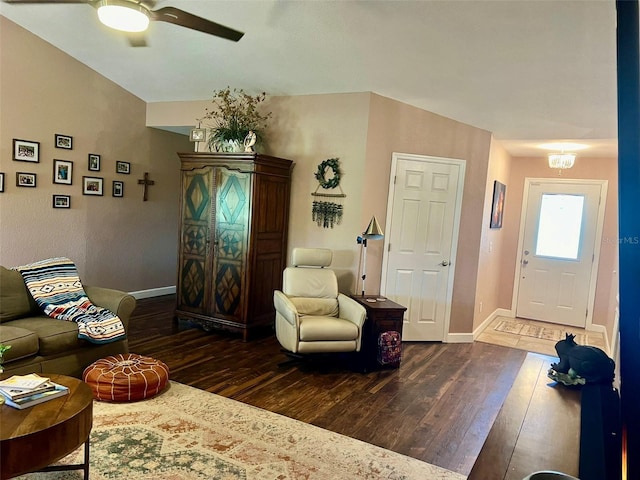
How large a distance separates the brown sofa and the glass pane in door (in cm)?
558

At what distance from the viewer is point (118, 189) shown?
223 inches

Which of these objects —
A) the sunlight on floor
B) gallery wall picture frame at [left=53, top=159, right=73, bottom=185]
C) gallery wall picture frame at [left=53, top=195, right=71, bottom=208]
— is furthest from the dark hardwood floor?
gallery wall picture frame at [left=53, top=159, right=73, bottom=185]

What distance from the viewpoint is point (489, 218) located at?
5391 mm

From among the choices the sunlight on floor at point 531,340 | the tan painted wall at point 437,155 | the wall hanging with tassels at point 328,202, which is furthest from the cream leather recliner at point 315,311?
the sunlight on floor at point 531,340

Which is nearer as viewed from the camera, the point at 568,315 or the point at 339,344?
the point at 339,344

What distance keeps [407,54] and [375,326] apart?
91.6 inches

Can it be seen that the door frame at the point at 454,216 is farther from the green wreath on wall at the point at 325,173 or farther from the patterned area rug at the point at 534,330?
the patterned area rug at the point at 534,330

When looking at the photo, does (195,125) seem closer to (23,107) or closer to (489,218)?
(23,107)

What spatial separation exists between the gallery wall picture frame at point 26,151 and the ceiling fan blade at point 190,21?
9.48 ft

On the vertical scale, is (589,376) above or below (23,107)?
below

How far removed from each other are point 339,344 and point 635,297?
281cm

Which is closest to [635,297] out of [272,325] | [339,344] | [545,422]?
[545,422]

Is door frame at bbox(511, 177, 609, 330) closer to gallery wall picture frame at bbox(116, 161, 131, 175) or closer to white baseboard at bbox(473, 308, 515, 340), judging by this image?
white baseboard at bbox(473, 308, 515, 340)

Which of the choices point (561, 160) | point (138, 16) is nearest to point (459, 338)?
point (561, 160)
